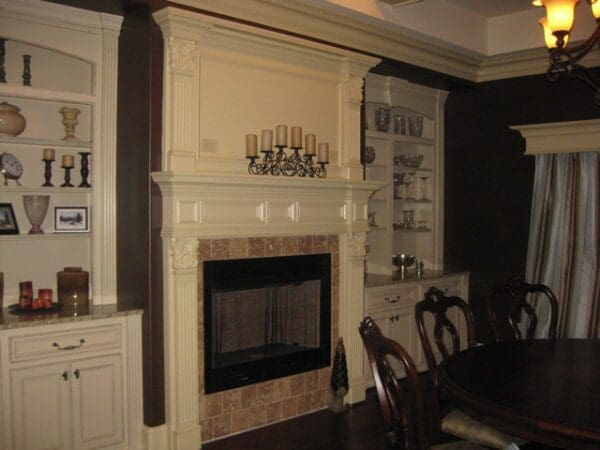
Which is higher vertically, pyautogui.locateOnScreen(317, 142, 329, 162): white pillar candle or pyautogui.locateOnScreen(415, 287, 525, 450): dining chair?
pyautogui.locateOnScreen(317, 142, 329, 162): white pillar candle

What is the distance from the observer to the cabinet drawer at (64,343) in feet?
10.2

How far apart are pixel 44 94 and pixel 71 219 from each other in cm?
76

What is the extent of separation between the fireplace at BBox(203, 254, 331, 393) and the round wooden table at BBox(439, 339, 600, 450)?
143 cm

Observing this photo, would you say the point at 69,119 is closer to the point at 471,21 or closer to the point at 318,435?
the point at 318,435

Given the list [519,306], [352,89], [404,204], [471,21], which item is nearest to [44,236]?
[352,89]

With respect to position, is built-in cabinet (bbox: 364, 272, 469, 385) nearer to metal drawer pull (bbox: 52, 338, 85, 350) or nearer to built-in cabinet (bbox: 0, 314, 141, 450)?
built-in cabinet (bbox: 0, 314, 141, 450)

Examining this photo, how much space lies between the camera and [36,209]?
3564 millimetres

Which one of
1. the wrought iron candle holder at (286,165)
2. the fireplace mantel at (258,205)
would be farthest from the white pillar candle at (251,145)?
the fireplace mantel at (258,205)

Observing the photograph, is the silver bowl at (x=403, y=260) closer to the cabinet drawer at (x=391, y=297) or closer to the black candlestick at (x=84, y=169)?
the cabinet drawer at (x=391, y=297)

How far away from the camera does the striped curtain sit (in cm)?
492

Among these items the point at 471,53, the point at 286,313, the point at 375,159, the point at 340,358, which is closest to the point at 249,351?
the point at 286,313

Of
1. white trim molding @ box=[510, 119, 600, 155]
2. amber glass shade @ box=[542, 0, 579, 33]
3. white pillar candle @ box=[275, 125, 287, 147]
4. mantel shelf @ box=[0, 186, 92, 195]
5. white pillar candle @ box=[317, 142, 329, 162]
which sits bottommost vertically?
mantel shelf @ box=[0, 186, 92, 195]

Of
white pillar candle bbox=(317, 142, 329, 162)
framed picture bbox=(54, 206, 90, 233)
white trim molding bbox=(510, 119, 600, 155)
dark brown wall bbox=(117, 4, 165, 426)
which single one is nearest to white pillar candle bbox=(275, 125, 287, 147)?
white pillar candle bbox=(317, 142, 329, 162)

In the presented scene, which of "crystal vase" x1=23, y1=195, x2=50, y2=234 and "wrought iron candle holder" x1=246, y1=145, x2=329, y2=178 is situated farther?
"wrought iron candle holder" x1=246, y1=145, x2=329, y2=178
